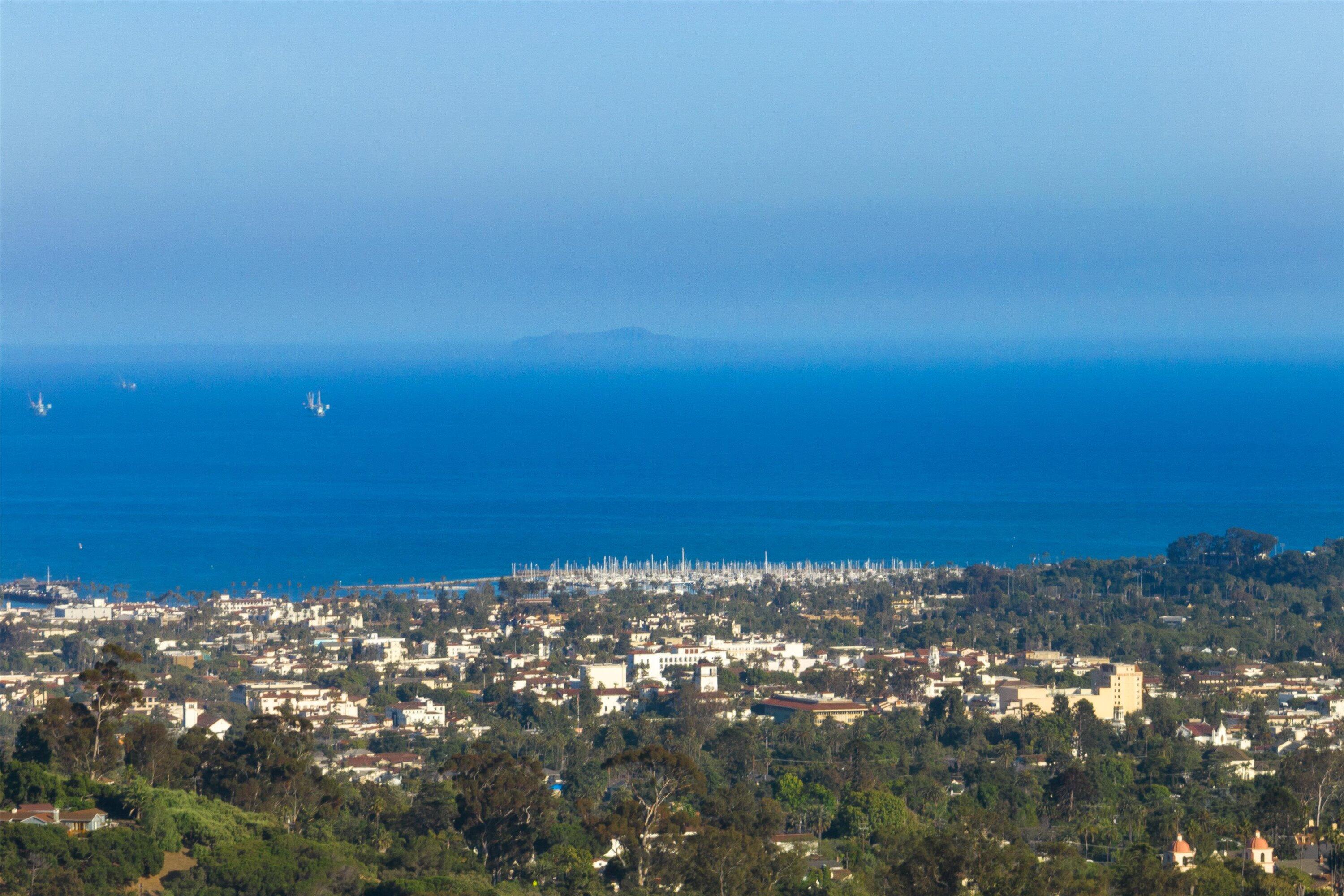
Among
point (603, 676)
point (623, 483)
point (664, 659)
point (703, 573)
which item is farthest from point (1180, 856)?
point (623, 483)

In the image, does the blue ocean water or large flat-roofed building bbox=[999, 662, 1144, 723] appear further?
the blue ocean water

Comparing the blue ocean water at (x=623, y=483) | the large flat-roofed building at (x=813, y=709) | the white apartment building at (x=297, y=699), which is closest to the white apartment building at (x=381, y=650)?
the white apartment building at (x=297, y=699)

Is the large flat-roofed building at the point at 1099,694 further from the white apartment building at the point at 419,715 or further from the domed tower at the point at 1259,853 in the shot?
the domed tower at the point at 1259,853

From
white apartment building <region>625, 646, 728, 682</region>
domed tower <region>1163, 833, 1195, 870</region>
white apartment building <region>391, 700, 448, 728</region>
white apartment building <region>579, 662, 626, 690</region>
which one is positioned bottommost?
domed tower <region>1163, 833, 1195, 870</region>

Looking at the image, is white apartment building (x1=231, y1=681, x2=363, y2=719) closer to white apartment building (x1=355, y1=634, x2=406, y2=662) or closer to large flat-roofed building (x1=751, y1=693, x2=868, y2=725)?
white apartment building (x1=355, y1=634, x2=406, y2=662)

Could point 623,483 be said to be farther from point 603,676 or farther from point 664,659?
point 603,676

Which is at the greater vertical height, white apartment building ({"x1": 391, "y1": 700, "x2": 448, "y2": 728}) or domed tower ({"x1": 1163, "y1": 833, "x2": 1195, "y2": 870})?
white apartment building ({"x1": 391, "y1": 700, "x2": 448, "y2": 728})

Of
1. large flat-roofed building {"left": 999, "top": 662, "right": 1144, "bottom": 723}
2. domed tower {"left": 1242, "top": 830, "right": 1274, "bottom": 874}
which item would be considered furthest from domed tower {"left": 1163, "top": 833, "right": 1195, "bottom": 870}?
large flat-roofed building {"left": 999, "top": 662, "right": 1144, "bottom": 723}

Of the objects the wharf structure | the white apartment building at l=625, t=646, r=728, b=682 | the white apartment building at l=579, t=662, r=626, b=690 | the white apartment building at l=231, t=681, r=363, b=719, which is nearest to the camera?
the white apartment building at l=231, t=681, r=363, b=719
